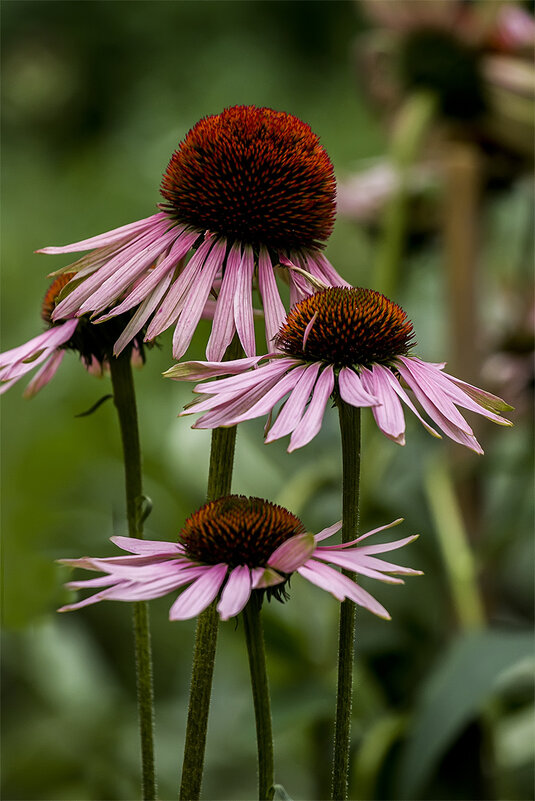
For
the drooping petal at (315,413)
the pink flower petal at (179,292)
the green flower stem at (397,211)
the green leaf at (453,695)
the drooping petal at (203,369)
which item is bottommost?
the green leaf at (453,695)

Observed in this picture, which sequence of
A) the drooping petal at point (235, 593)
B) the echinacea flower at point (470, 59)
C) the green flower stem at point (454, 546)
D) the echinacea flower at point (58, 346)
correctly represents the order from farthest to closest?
the echinacea flower at point (470, 59), the green flower stem at point (454, 546), the echinacea flower at point (58, 346), the drooping petal at point (235, 593)

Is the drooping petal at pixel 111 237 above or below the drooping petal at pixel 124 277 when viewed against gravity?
above

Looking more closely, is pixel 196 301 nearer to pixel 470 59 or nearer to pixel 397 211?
pixel 397 211

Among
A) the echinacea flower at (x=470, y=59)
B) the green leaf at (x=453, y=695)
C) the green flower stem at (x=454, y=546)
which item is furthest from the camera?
the echinacea flower at (x=470, y=59)

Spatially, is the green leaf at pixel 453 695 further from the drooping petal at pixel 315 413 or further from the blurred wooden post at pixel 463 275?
the drooping petal at pixel 315 413

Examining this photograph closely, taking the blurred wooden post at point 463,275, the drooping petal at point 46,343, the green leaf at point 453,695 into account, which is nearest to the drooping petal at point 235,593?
the drooping petal at point 46,343

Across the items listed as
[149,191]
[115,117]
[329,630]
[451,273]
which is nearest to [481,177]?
[451,273]
